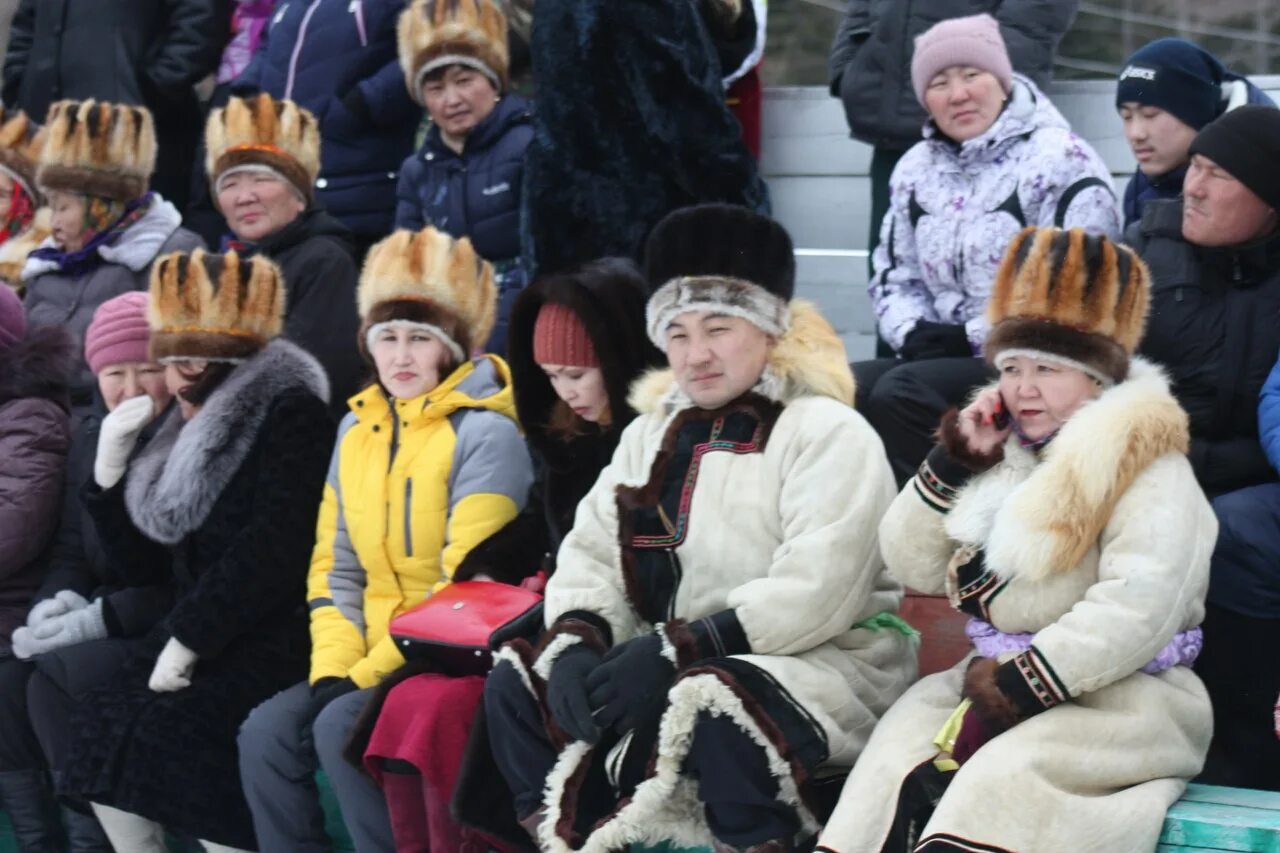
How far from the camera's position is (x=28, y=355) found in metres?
5.29

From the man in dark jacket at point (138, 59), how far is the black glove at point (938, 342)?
11.1ft

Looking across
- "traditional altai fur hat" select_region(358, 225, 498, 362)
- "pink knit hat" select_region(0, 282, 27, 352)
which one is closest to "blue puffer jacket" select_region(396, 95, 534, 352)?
"traditional altai fur hat" select_region(358, 225, 498, 362)

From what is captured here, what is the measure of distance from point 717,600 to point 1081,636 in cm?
84

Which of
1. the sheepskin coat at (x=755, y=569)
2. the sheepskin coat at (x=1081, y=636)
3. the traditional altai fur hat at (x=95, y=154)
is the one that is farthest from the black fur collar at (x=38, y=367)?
the sheepskin coat at (x=1081, y=636)

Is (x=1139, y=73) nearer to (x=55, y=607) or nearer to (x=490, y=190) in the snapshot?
(x=490, y=190)

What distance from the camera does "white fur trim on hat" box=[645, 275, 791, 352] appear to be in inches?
146

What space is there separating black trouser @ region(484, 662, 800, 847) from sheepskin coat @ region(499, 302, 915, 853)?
1.2 inches

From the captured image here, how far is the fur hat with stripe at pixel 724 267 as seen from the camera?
3.72 meters

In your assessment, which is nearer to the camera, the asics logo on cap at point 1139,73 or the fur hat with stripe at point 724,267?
the fur hat with stripe at point 724,267

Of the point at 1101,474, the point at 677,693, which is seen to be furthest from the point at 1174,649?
the point at 677,693

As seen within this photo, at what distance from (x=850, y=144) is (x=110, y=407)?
2.79 metres

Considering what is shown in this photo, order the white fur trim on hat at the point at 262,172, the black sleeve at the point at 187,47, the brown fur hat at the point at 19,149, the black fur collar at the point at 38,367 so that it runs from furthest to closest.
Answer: the black sleeve at the point at 187,47 → the brown fur hat at the point at 19,149 → the white fur trim on hat at the point at 262,172 → the black fur collar at the point at 38,367

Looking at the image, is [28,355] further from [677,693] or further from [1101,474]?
[1101,474]

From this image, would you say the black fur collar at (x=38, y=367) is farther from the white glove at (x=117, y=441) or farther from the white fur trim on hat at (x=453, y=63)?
the white fur trim on hat at (x=453, y=63)
